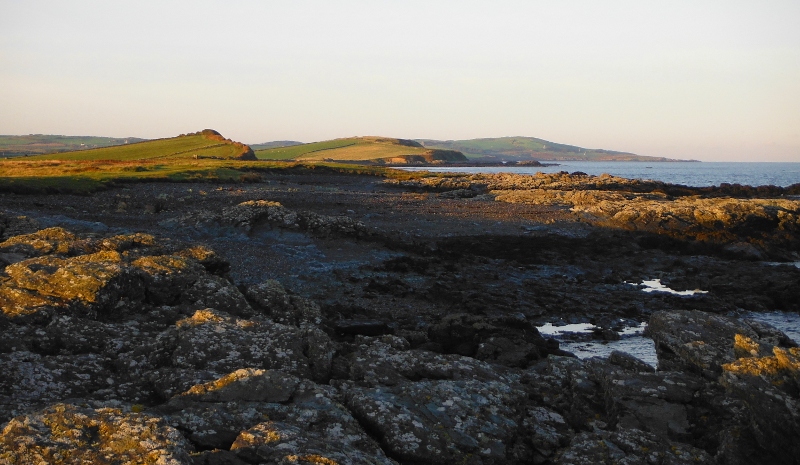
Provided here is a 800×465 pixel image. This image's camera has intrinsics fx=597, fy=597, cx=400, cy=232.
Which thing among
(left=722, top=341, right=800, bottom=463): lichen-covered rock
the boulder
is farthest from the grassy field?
(left=722, top=341, right=800, bottom=463): lichen-covered rock

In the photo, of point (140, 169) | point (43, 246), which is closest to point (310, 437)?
point (43, 246)

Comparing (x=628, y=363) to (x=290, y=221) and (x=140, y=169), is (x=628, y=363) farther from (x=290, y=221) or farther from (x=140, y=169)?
(x=140, y=169)

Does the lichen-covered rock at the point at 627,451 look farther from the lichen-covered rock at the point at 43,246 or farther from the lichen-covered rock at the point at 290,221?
the lichen-covered rock at the point at 290,221

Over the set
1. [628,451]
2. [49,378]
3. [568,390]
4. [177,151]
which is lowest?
[568,390]

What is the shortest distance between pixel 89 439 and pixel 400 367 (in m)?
5.21

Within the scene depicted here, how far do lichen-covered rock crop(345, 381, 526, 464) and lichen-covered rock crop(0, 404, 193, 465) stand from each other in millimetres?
2645

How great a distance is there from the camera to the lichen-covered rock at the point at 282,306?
1348cm

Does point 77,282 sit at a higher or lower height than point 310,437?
higher

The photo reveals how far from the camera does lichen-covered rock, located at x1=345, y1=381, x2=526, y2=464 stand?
25.3 ft

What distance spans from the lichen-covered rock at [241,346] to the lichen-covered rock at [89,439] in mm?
3007

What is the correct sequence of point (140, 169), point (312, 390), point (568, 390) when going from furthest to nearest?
point (140, 169) → point (568, 390) → point (312, 390)

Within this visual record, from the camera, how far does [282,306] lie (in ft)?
45.8

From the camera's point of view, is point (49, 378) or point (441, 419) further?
point (49, 378)

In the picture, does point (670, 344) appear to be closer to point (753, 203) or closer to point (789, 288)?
point (789, 288)
